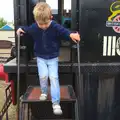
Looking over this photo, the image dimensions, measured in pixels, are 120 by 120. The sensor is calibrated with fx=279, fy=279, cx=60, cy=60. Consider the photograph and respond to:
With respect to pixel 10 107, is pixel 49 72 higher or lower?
higher

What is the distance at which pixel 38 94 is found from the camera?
2945 millimetres

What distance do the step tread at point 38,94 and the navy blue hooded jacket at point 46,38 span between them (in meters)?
0.43

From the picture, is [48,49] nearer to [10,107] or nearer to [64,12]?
[64,12]

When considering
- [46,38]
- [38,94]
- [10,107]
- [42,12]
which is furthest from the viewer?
[10,107]

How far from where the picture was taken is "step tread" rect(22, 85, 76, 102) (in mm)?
2746

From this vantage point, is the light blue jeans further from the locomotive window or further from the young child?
the locomotive window

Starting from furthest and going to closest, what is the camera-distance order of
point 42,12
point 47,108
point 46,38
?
point 47,108 < point 46,38 < point 42,12

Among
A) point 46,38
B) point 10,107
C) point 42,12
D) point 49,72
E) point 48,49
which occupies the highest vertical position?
point 42,12

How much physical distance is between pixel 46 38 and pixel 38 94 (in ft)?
2.06

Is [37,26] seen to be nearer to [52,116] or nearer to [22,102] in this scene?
[22,102]

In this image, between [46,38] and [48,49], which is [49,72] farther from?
[46,38]

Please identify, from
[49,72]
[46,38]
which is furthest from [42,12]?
[49,72]

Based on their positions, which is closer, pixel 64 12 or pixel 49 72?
pixel 49 72

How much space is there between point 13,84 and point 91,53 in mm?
992
